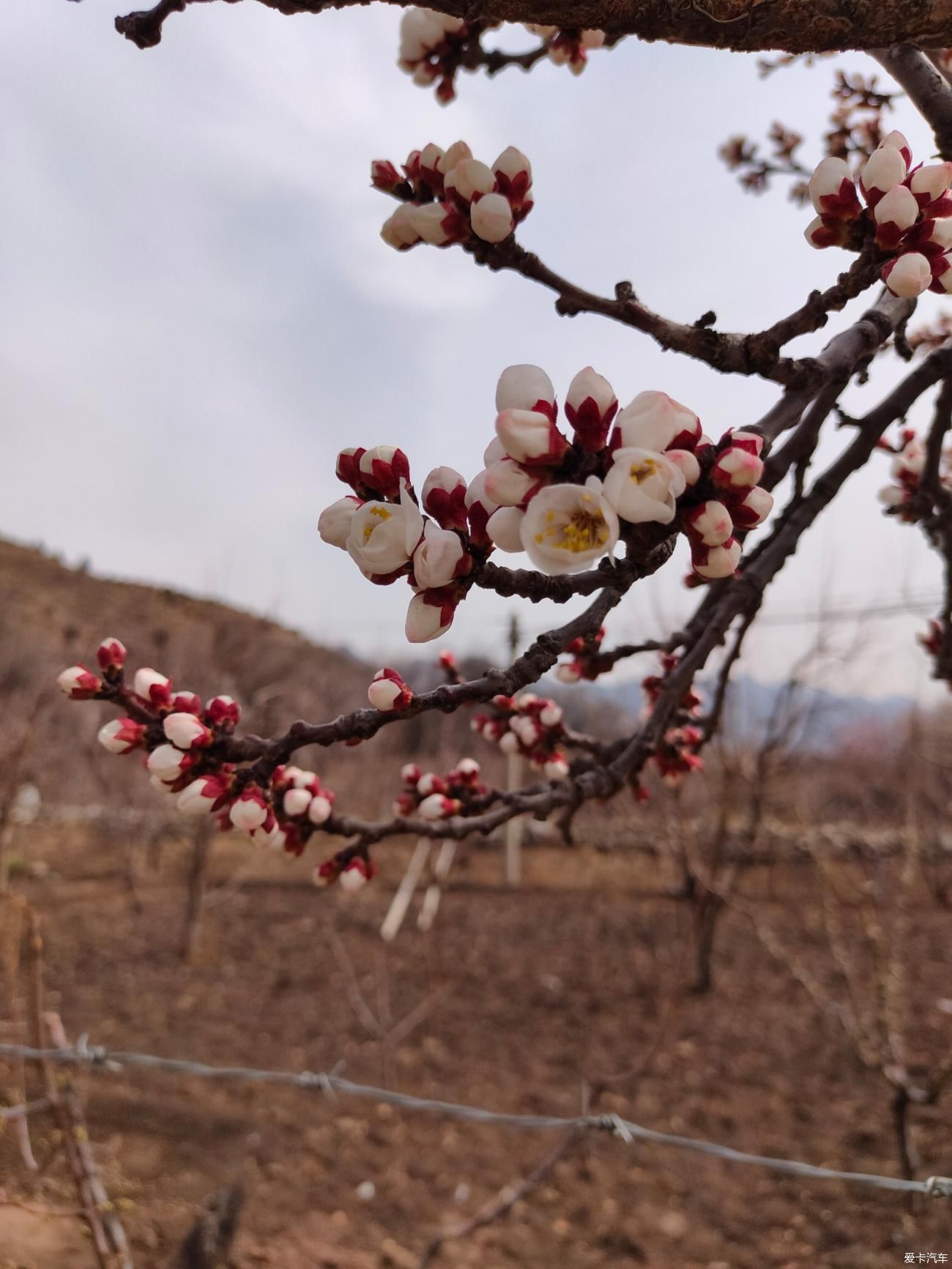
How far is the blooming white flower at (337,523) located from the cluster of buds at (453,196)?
1.74 ft

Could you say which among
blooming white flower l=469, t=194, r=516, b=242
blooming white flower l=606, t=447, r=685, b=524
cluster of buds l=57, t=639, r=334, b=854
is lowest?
cluster of buds l=57, t=639, r=334, b=854

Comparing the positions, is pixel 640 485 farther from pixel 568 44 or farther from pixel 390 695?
pixel 568 44

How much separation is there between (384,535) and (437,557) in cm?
6

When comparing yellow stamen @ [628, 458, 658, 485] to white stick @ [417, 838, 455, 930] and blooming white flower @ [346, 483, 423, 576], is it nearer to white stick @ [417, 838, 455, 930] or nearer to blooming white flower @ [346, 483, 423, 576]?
blooming white flower @ [346, 483, 423, 576]

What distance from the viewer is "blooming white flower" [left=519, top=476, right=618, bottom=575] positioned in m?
0.73

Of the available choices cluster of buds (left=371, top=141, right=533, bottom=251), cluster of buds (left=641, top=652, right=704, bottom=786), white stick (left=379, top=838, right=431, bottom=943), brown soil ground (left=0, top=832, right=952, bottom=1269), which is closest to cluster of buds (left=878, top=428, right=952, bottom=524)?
cluster of buds (left=641, top=652, right=704, bottom=786)

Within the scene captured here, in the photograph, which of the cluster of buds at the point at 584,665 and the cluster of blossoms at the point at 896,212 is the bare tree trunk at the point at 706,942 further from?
the cluster of blossoms at the point at 896,212

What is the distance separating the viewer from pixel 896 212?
0.98 m

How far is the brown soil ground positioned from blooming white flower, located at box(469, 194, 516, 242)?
259 centimetres

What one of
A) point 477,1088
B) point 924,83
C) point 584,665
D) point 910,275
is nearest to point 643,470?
point 910,275

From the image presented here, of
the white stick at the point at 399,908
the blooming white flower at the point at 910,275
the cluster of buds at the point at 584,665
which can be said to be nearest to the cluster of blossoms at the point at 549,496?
the blooming white flower at the point at 910,275

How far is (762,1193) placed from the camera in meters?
3.89

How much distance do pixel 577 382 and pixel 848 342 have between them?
0.66 metres

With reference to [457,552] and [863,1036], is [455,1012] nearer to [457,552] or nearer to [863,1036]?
[863,1036]
